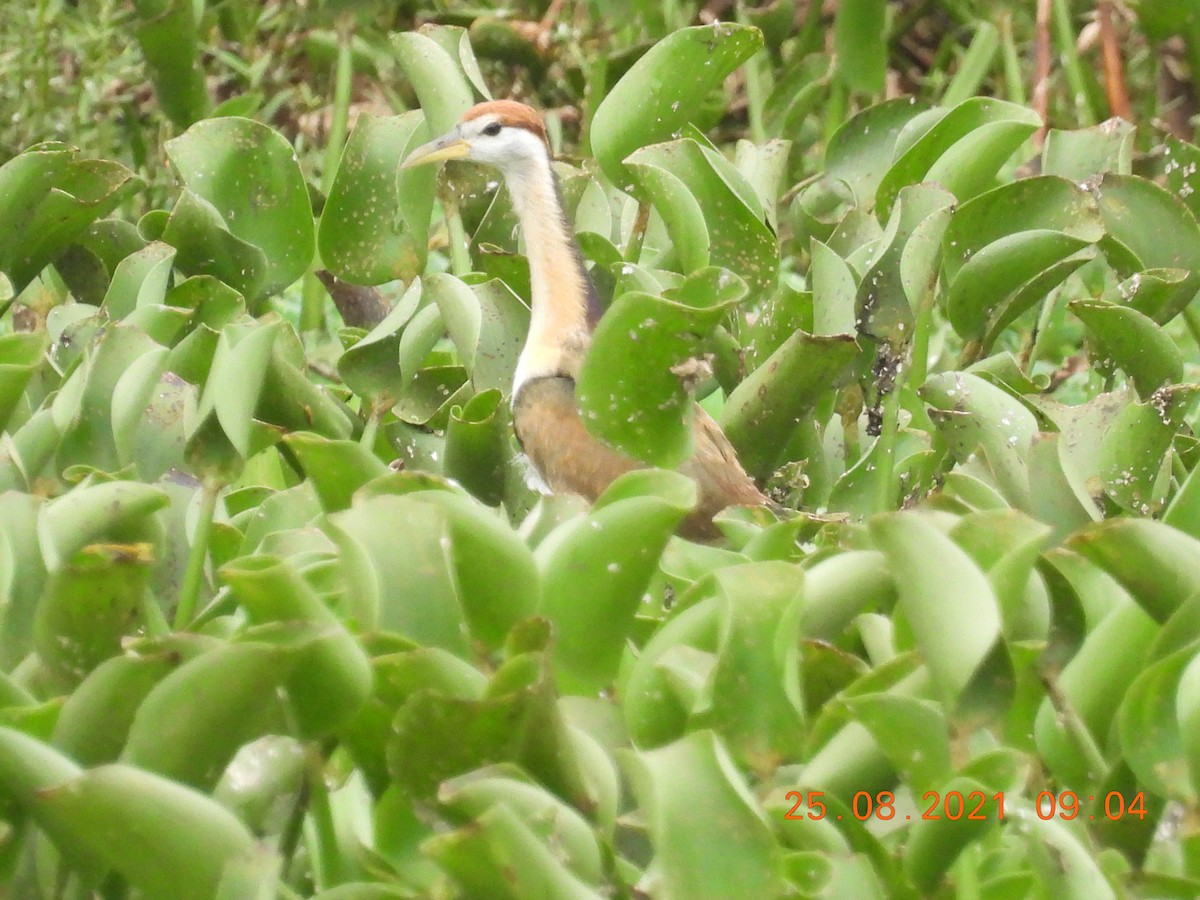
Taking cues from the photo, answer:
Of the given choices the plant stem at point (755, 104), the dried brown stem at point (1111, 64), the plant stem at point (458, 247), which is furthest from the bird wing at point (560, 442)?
the dried brown stem at point (1111, 64)

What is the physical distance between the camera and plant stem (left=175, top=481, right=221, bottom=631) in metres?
1.53

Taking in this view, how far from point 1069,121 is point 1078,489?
392 centimetres

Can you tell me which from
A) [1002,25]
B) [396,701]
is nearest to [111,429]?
[396,701]

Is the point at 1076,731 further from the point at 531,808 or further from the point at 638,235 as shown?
the point at 638,235

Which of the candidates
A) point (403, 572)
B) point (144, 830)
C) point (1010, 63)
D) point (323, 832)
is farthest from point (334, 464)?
point (1010, 63)

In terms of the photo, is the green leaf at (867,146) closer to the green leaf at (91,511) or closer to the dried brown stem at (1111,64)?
the green leaf at (91,511)

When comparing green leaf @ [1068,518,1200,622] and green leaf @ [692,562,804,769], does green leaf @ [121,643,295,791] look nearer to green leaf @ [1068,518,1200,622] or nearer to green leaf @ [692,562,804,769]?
green leaf @ [692,562,804,769]

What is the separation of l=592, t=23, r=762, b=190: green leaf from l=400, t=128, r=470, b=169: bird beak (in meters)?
0.27

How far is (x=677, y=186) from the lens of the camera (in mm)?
2000

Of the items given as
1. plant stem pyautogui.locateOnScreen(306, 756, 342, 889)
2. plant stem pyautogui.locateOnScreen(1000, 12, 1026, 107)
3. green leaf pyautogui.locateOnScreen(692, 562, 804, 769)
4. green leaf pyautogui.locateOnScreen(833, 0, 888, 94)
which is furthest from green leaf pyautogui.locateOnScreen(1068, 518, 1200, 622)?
plant stem pyautogui.locateOnScreen(1000, 12, 1026, 107)

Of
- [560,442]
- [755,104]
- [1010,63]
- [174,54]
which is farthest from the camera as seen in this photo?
[1010,63]

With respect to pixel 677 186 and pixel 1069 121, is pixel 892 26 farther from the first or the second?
pixel 677 186

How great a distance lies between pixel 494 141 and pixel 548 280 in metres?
0.25
